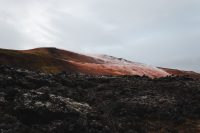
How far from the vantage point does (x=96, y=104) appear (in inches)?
→ 1427

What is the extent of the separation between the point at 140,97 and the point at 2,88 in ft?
39.6

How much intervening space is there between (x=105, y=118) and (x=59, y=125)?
399cm

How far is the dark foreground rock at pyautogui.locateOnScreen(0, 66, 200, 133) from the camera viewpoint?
28938 mm

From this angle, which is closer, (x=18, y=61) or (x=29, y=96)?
(x=29, y=96)

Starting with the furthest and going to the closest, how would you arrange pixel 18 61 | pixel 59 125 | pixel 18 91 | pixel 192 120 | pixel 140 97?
pixel 18 61
pixel 140 97
pixel 192 120
pixel 18 91
pixel 59 125

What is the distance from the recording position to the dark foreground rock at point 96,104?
94.9 ft

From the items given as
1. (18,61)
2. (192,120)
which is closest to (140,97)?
(192,120)

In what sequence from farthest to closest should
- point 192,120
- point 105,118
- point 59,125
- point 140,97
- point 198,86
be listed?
point 198,86
point 140,97
point 192,120
point 105,118
point 59,125

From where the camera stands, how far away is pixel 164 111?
3619 cm

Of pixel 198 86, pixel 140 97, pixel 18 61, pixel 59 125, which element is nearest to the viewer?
pixel 59 125

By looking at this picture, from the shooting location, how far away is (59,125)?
28.3 meters

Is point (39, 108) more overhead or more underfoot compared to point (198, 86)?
more underfoot

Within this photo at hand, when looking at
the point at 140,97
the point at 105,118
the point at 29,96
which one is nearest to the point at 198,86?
the point at 140,97

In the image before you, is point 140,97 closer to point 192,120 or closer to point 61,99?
point 192,120
